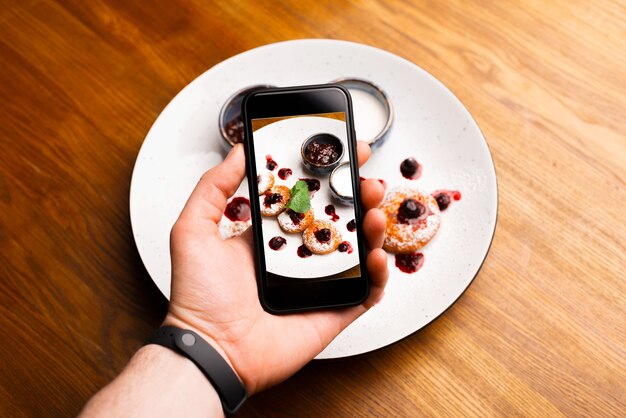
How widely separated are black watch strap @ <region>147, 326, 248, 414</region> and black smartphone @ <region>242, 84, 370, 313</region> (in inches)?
5.3

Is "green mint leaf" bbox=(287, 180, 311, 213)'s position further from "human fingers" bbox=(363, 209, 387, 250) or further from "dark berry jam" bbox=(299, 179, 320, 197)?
"human fingers" bbox=(363, 209, 387, 250)

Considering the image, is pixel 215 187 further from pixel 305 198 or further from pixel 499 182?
pixel 499 182

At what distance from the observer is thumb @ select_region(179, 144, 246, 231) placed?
101 centimetres

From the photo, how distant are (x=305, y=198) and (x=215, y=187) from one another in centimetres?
17

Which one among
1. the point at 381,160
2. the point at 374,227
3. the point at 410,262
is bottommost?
the point at 410,262

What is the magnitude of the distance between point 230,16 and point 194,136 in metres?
0.39

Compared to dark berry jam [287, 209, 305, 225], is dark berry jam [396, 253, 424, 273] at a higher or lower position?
lower

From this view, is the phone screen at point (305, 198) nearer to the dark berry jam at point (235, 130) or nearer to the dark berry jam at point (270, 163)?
the dark berry jam at point (270, 163)

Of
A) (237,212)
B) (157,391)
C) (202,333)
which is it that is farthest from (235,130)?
(157,391)

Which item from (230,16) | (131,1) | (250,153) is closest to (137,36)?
(131,1)

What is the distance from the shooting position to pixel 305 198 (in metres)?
1.05

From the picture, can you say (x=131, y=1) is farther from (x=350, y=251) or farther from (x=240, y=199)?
(x=350, y=251)

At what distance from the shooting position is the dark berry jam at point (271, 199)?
1016mm

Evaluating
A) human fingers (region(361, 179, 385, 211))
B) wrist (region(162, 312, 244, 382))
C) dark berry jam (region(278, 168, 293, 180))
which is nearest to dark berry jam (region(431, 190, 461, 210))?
human fingers (region(361, 179, 385, 211))
